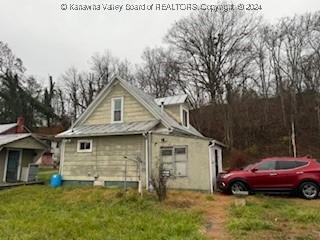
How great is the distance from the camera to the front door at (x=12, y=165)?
59.0ft

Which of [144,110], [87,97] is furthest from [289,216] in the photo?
[87,97]

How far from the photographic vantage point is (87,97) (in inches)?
1652

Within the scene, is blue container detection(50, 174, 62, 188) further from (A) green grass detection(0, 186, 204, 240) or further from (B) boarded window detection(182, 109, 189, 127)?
(B) boarded window detection(182, 109, 189, 127)

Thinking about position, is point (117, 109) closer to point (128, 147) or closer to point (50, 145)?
point (128, 147)

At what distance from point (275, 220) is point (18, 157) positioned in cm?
1641

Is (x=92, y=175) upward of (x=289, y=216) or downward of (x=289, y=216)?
upward

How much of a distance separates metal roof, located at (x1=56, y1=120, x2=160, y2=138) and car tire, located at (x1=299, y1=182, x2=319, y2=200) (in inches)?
282

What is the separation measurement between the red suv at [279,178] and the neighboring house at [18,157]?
12.8 m

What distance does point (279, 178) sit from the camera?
457 inches

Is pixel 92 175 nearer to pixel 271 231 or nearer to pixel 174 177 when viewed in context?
pixel 174 177

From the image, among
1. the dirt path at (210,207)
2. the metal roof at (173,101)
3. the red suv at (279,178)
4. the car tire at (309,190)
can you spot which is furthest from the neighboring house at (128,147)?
the car tire at (309,190)

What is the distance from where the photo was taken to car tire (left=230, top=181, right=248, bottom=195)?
479 inches

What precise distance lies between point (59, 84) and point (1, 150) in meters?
29.8

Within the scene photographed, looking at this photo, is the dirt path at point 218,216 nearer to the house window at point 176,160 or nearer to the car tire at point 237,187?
the car tire at point 237,187
